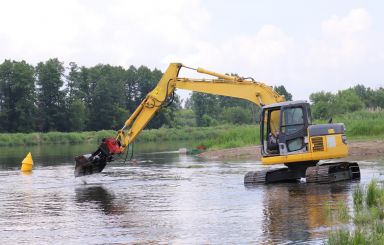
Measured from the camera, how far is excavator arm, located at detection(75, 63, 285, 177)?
85.1ft

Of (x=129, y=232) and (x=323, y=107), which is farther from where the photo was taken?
(x=323, y=107)

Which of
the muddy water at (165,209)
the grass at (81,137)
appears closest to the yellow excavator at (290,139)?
the muddy water at (165,209)

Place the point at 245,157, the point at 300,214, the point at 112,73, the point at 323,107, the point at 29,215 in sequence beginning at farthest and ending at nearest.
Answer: the point at 112,73 → the point at 323,107 → the point at 245,157 → the point at 29,215 → the point at 300,214

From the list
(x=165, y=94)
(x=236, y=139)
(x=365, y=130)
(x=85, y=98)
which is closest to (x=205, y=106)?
(x=85, y=98)

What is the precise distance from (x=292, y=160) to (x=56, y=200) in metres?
7.22

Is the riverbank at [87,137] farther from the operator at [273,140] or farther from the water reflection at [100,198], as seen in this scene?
the operator at [273,140]

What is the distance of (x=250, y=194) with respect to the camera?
2145cm

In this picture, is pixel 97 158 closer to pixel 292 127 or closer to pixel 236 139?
pixel 292 127

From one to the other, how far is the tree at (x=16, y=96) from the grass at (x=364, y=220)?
9713 centimetres

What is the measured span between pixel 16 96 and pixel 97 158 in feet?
302

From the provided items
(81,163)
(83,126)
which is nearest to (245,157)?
(81,163)

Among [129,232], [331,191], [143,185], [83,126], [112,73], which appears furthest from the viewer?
[112,73]

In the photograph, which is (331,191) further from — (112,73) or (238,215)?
(112,73)

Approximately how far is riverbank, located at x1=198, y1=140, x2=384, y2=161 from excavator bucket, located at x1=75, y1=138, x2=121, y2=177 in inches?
474
